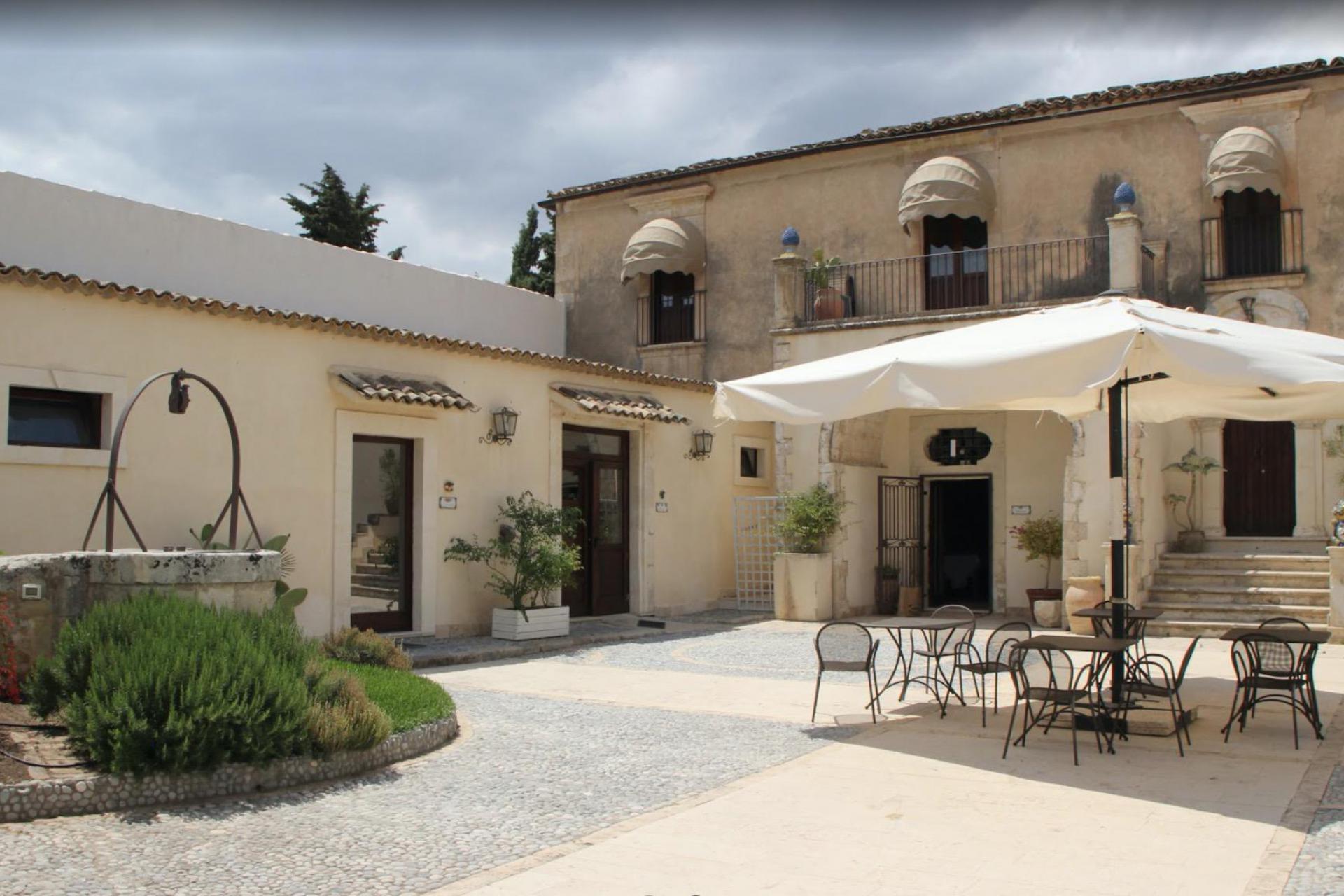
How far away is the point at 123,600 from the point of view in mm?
6859

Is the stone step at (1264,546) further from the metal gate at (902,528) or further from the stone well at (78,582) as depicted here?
the stone well at (78,582)

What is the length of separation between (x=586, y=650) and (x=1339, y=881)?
9.15m

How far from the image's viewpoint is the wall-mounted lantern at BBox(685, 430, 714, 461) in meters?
17.3

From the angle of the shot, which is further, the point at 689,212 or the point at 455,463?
the point at 689,212

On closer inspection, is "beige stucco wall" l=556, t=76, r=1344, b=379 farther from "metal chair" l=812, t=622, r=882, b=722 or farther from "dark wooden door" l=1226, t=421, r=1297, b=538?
"metal chair" l=812, t=622, r=882, b=722

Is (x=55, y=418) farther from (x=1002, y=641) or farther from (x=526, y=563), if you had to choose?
(x=1002, y=641)

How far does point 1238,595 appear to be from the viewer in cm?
1477

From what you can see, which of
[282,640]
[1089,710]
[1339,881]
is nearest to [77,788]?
[282,640]

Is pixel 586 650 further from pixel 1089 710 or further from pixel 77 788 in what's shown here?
pixel 77 788

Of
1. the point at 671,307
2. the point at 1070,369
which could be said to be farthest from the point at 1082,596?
the point at 671,307

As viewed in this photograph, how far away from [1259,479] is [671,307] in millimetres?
10680

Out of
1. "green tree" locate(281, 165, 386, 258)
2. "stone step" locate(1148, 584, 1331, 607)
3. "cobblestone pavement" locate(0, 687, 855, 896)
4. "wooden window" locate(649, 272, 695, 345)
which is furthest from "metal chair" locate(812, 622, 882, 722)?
"green tree" locate(281, 165, 386, 258)

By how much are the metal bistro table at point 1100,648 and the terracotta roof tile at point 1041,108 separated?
12.4m

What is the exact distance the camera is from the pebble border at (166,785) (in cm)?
544
